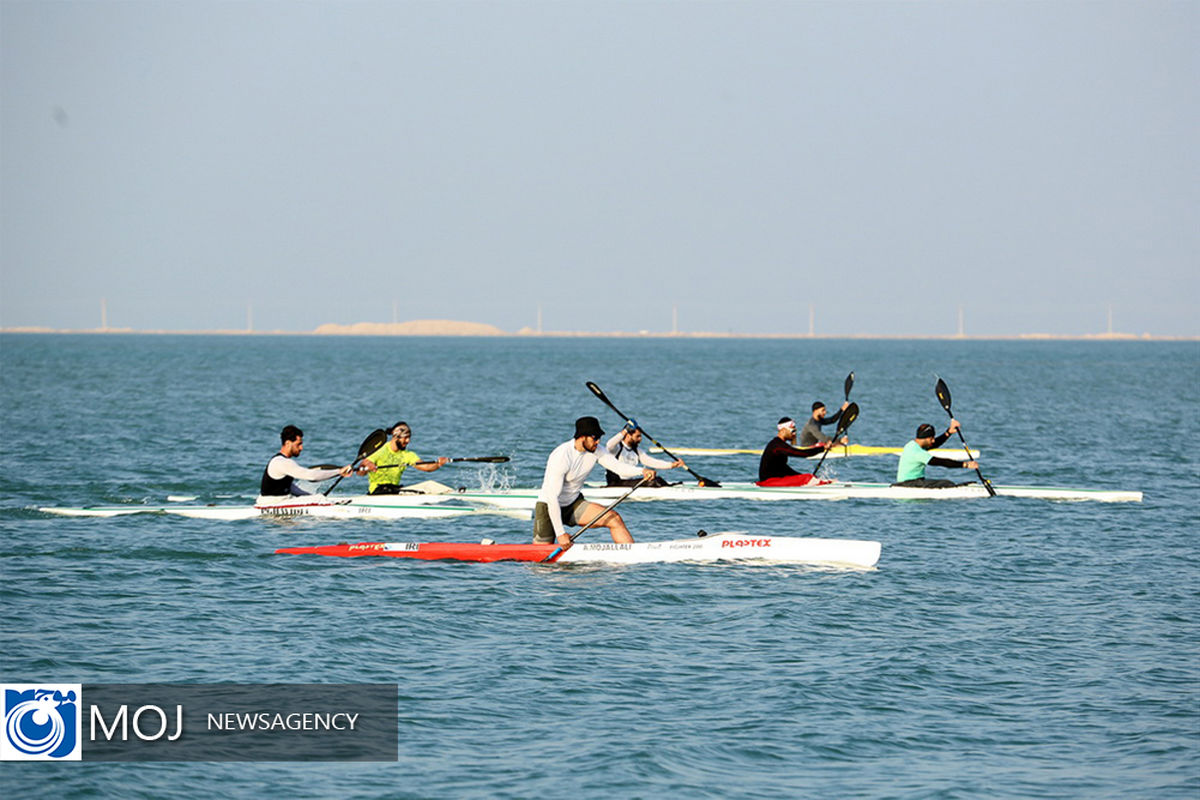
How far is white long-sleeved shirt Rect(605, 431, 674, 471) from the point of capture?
21078mm

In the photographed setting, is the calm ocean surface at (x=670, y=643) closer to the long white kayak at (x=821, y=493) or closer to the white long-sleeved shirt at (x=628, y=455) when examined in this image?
the long white kayak at (x=821, y=493)

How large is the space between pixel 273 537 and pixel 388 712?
31.0 ft

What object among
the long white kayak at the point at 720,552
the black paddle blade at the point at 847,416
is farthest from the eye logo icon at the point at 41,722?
the black paddle blade at the point at 847,416

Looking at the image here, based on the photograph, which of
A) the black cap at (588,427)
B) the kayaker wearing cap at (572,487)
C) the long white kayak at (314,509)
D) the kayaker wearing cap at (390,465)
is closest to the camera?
the black cap at (588,427)

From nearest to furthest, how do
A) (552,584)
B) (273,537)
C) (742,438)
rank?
(552,584)
(273,537)
(742,438)

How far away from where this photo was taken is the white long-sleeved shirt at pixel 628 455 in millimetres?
21078

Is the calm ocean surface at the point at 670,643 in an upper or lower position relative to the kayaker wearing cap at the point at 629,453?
lower

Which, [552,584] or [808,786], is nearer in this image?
[808,786]

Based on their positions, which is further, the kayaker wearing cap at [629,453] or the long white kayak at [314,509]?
the long white kayak at [314,509]

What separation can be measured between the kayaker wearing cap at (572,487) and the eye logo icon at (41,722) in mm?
6660

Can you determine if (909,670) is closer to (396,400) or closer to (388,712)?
(388,712)

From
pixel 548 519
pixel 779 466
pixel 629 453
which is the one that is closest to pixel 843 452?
pixel 779 466

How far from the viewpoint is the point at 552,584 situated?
1709 cm

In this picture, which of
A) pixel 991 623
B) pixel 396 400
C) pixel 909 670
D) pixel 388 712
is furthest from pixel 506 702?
pixel 396 400
